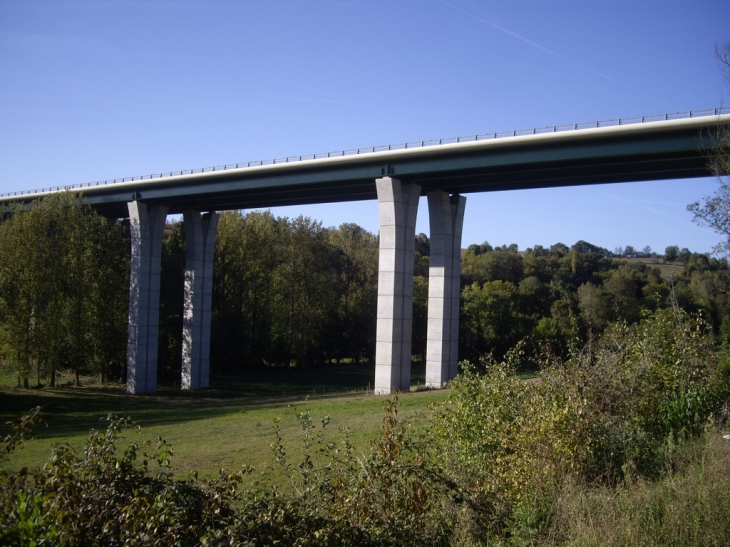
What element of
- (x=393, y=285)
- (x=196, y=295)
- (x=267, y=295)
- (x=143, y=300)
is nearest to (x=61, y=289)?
(x=143, y=300)

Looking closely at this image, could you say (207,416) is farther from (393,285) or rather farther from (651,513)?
(651,513)

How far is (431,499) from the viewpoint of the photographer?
766cm

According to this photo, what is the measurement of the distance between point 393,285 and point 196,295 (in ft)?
60.9

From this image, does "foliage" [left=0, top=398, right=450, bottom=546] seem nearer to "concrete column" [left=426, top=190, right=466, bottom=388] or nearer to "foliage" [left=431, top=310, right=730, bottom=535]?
"foliage" [left=431, top=310, right=730, bottom=535]

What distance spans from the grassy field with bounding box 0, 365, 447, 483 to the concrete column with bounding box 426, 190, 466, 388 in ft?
10.1

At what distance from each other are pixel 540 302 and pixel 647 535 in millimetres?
62642

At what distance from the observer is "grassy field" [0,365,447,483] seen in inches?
674

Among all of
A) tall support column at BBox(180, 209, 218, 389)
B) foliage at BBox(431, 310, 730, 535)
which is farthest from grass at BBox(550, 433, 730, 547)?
tall support column at BBox(180, 209, 218, 389)

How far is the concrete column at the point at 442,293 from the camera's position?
3281 centimetres

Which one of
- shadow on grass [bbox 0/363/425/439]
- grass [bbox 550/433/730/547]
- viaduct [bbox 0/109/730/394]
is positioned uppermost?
viaduct [bbox 0/109/730/394]

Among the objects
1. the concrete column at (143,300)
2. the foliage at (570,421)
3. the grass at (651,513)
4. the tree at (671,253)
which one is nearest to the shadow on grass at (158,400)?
the concrete column at (143,300)

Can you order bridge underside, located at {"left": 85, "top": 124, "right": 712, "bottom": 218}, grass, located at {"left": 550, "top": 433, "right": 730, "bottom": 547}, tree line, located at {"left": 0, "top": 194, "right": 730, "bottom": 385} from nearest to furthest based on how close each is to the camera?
1. grass, located at {"left": 550, "top": 433, "right": 730, "bottom": 547}
2. bridge underside, located at {"left": 85, "top": 124, "right": 712, "bottom": 218}
3. tree line, located at {"left": 0, "top": 194, "right": 730, "bottom": 385}

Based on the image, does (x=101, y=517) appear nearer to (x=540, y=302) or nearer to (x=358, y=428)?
(x=358, y=428)

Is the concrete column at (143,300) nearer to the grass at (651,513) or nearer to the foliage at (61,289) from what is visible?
the foliage at (61,289)
